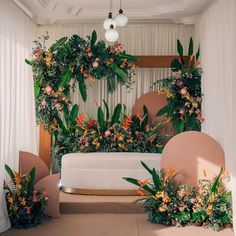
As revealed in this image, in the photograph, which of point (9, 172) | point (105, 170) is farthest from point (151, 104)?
point (9, 172)

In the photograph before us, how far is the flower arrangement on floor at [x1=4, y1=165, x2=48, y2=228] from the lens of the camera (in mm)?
4469

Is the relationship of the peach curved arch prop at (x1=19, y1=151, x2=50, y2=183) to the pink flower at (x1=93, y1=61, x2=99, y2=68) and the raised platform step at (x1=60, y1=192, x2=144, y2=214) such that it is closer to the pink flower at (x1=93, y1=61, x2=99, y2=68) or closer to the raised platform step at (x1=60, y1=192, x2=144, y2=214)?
the raised platform step at (x1=60, y1=192, x2=144, y2=214)

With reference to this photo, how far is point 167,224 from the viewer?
451 centimetres

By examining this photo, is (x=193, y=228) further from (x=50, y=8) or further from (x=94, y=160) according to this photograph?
(x=50, y=8)

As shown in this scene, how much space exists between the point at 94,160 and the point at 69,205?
731mm

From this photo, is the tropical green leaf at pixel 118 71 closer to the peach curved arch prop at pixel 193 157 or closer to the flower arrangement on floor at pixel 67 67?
the flower arrangement on floor at pixel 67 67

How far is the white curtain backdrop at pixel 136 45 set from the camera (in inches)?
261

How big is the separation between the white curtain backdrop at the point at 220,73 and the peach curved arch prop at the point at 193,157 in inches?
7.3

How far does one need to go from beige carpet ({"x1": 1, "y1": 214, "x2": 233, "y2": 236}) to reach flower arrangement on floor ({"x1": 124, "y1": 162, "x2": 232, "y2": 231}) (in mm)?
115

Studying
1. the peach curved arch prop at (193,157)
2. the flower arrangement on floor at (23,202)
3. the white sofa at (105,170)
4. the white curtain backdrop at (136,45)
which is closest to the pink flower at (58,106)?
the white curtain backdrop at (136,45)

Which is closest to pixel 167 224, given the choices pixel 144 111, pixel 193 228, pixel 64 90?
pixel 193 228

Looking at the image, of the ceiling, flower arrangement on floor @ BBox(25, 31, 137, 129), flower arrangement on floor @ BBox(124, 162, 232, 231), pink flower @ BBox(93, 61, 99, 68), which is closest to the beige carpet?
flower arrangement on floor @ BBox(124, 162, 232, 231)

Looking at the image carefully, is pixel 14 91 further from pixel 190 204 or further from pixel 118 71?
pixel 190 204

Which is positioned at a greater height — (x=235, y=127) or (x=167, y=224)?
(x=235, y=127)
